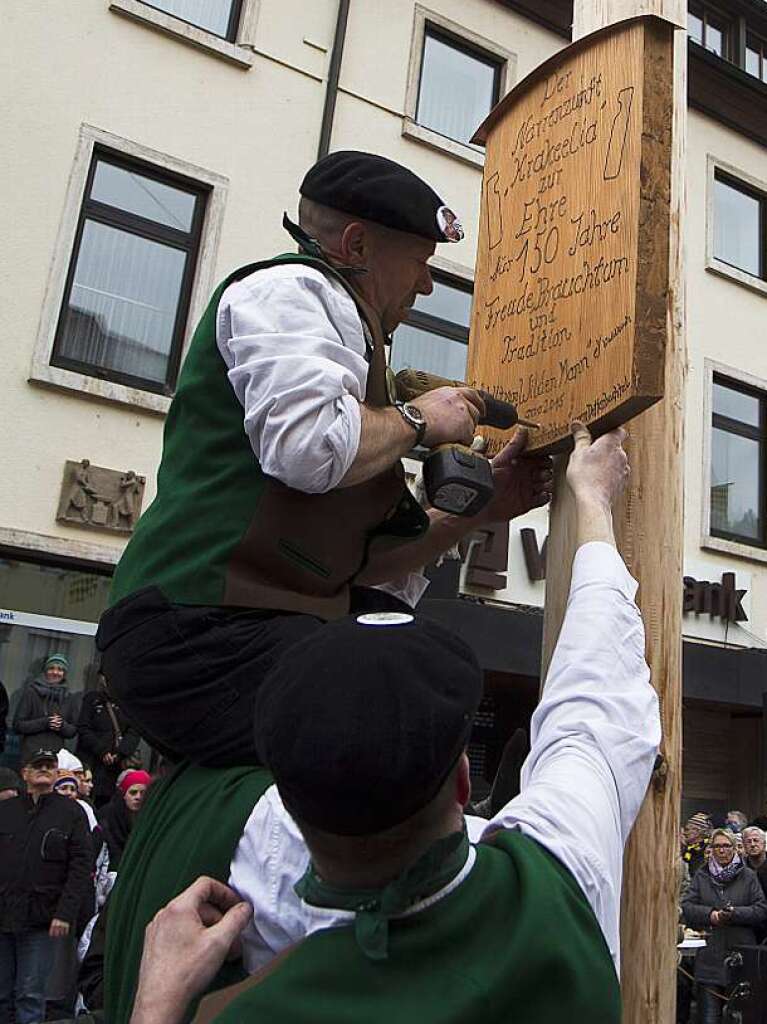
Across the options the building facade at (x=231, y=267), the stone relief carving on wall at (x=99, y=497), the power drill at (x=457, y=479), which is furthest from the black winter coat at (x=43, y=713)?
the power drill at (x=457, y=479)

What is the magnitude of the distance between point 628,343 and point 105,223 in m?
7.13

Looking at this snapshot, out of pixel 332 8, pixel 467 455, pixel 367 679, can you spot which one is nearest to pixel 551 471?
pixel 467 455

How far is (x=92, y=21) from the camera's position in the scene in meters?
7.84

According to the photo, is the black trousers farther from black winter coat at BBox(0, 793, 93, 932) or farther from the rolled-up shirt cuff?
black winter coat at BBox(0, 793, 93, 932)

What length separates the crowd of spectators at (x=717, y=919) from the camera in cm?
651

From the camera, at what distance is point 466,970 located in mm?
864

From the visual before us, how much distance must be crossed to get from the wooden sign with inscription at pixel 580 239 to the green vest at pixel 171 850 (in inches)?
33.9

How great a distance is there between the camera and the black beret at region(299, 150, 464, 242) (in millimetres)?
1628

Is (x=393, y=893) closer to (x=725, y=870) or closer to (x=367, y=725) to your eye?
(x=367, y=725)

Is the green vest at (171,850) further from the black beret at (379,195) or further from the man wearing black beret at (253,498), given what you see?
the black beret at (379,195)

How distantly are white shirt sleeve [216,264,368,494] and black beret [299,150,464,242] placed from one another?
9.6 inches

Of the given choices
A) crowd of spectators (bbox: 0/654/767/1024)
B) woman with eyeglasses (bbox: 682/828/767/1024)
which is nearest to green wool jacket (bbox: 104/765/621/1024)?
crowd of spectators (bbox: 0/654/767/1024)

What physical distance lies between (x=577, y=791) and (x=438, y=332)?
8.66m

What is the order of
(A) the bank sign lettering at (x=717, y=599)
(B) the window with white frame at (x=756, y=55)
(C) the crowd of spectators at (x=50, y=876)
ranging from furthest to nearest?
1. (B) the window with white frame at (x=756, y=55)
2. (A) the bank sign lettering at (x=717, y=599)
3. (C) the crowd of spectators at (x=50, y=876)
